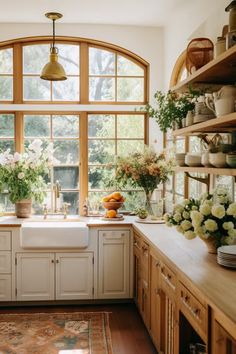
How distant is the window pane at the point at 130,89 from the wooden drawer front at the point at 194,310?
10.3 ft

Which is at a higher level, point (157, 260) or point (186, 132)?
point (186, 132)

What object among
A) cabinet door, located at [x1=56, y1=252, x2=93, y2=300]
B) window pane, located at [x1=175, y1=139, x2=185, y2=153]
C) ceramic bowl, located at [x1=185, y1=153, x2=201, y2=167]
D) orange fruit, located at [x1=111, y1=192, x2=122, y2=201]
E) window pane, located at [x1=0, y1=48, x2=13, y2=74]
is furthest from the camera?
window pane, located at [x1=0, y1=48, x2=13, y2=74]

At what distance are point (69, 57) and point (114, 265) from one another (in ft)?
7.88

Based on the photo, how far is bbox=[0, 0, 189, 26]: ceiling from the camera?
4.30 meters

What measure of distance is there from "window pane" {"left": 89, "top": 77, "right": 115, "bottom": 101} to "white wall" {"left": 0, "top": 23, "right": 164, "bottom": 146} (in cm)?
Result: 43

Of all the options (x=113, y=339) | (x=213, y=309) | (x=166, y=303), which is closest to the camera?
(x=213, y=309)

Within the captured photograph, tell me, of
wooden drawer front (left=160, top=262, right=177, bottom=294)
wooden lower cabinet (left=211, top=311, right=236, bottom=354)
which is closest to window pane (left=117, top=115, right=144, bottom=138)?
wooden drawer front (left=160, top=262, right=177, bottom=294)

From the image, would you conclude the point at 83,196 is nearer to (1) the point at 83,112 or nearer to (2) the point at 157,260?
(1) the point at 83,112

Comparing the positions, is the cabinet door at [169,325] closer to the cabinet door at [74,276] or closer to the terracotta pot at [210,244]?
the terracotta pot at [210,244]

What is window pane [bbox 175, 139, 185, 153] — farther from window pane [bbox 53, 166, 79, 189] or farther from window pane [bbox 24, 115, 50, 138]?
window pane [bbox 24, 115, 50, 138]

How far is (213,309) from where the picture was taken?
6.68ft

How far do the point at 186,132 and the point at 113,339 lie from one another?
5.93 ft

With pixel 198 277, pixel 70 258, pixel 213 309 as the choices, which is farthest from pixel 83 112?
pixel 213 309

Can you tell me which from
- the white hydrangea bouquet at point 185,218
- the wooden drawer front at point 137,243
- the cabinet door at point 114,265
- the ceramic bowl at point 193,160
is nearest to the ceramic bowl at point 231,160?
the white hydrangea bouquet at point 185,218
